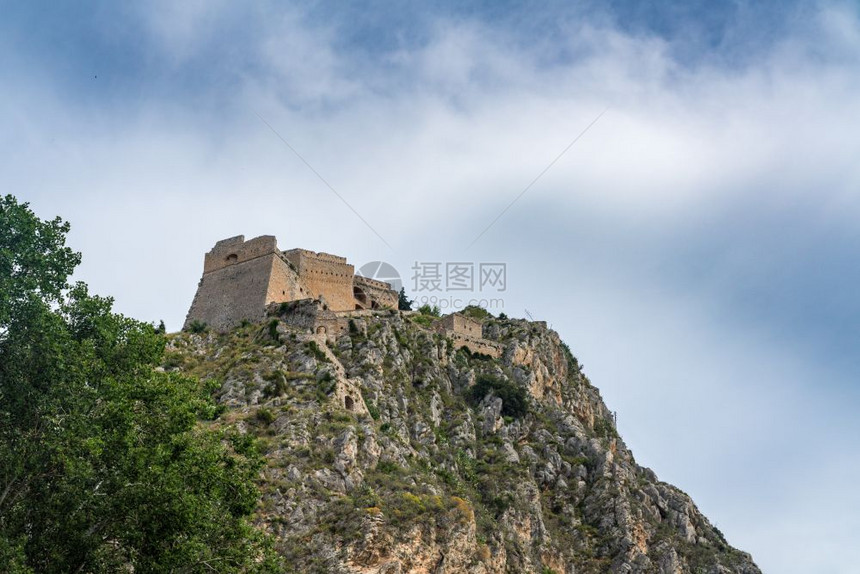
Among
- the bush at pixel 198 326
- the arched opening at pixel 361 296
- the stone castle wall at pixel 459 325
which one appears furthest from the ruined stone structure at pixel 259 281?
the stone castle wall at pixel 459 325

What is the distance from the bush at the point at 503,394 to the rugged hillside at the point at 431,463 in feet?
0.44

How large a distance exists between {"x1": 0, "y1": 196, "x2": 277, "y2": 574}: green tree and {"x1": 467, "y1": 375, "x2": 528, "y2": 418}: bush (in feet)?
147

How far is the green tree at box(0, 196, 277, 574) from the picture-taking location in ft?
108

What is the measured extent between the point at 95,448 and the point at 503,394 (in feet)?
168

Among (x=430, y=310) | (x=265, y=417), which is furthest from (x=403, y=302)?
(x=265, y=417)

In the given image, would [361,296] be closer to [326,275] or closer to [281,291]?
[326,275]

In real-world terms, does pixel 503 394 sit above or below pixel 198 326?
below

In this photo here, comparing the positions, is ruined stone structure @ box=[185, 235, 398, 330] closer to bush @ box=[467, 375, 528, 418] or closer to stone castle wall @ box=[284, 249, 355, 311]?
stone castle wall @ box=[284, 249, 355, 311]

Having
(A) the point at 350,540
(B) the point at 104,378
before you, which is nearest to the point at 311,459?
(A) the point at 350,540

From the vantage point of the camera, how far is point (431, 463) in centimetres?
6469

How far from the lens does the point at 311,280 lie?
3290 inches

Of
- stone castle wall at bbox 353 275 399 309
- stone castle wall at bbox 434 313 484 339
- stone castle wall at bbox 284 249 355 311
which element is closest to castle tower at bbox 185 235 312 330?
stone castle wall at bbox 284 249 355 311

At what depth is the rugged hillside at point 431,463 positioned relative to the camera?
5016 centimetres

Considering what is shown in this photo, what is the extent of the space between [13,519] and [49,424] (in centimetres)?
345
